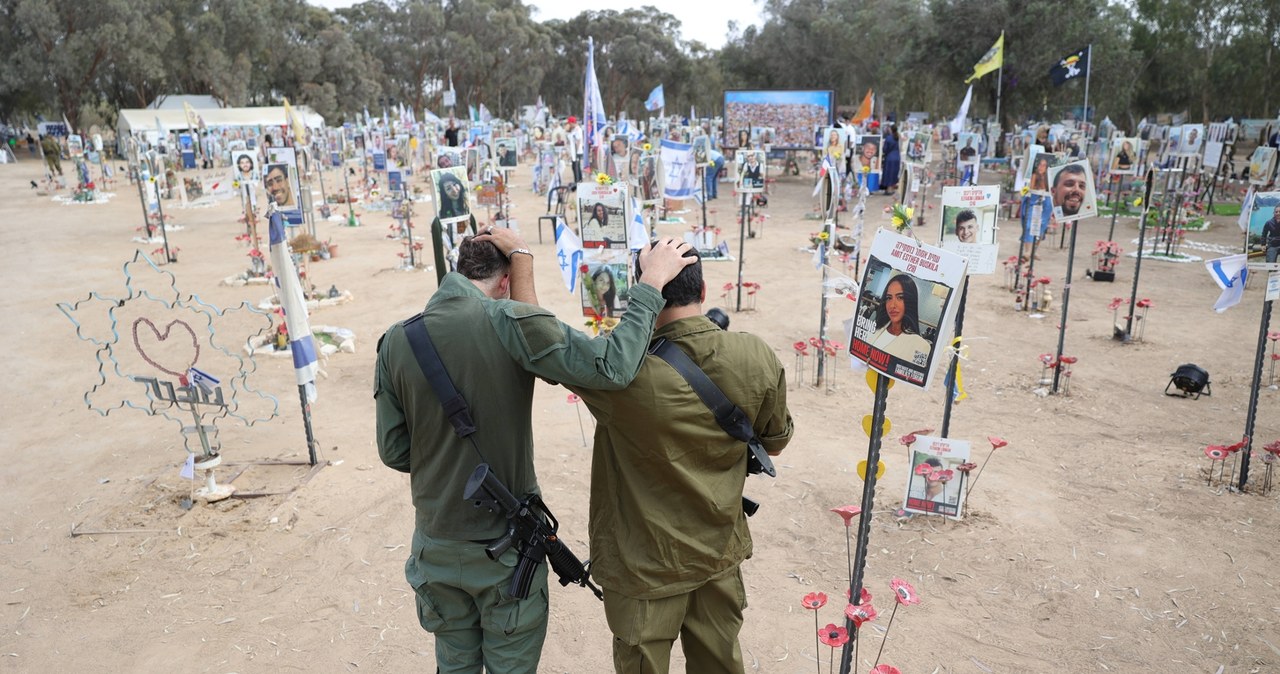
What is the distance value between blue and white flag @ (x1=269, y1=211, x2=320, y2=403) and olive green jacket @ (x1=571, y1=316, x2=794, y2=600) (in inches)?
144

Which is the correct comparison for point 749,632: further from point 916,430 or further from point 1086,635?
point 916,430

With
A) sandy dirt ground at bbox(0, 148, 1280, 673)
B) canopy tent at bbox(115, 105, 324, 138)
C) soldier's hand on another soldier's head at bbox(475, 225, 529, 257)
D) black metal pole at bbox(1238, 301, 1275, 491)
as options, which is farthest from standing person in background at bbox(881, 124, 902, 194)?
canopy tent at bbox(115, 105, 324, 138)

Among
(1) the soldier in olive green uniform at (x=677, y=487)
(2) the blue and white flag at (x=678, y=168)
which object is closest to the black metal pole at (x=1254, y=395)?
(1) the soldier in olive green uniform at (x=677, y=487)

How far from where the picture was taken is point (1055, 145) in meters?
16.8

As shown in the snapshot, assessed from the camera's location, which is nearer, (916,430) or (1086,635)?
(1086,635)

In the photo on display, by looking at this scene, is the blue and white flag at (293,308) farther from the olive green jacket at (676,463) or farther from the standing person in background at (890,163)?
the standing person in background at (890,163)

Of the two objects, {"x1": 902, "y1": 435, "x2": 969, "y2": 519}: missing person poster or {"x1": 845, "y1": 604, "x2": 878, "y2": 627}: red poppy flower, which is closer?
{"x1": 845, "y1": 604, "x2": 878, "y2": 627}: red poppy flower

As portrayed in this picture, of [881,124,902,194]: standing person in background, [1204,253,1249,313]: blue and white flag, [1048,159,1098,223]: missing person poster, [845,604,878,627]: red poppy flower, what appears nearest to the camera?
[845,604,878,627]: red poppy flower

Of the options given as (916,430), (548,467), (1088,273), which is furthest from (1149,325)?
(548,467)

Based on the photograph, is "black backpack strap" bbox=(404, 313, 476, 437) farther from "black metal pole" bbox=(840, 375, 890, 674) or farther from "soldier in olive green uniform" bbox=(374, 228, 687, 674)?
"black metal pole" bbox=(840, 375, 890, 674)

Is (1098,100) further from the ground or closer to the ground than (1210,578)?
further from the ground

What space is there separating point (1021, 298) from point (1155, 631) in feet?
24.1

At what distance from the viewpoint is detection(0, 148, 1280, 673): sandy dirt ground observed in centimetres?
384

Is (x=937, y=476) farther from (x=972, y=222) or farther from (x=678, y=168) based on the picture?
(x=678, y=168)
